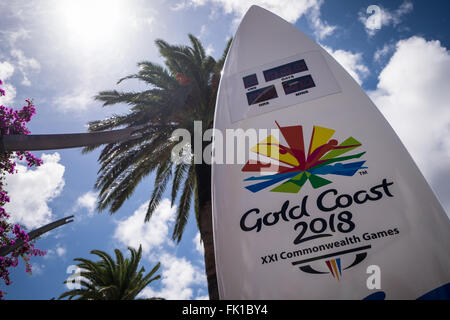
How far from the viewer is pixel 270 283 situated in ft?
7.00

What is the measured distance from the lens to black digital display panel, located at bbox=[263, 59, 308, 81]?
343 centimetres

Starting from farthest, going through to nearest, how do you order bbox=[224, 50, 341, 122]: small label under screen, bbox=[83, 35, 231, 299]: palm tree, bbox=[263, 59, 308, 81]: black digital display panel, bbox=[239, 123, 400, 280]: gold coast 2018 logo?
1. bbox=[83, 35, 231, 299]: palm tree
2. bbox=[263, 59, 308, 81]: black digital display panel
3. bbox=[224, 50, 341, 122]: small label under screen
4. bbox=[239, 123, 400, 280]: gold coast 2018 logo

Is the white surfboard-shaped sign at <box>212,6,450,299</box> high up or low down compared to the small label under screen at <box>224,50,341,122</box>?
down

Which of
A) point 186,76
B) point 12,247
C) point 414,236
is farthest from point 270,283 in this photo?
point 186,76

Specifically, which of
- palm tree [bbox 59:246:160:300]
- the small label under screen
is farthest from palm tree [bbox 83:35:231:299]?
palm tree [bbox 59:246:160:300]

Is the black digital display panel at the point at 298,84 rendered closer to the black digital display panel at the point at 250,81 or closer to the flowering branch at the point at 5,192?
the black digital display panel at the point at 250,81

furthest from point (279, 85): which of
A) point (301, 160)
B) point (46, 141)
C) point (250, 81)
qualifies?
point (46, 141)

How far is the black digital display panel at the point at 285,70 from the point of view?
343cm

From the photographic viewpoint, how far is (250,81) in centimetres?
349

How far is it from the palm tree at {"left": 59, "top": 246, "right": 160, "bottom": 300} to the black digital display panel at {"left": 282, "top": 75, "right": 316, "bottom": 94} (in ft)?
31.0

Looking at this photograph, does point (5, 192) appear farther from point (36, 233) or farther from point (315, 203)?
point (315, 203)

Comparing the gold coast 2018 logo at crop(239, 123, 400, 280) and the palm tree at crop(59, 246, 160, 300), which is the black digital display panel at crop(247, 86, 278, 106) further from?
the palm tree at crop(59, 246, 160, 300)

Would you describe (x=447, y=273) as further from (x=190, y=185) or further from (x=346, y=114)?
(x=190, y=185)

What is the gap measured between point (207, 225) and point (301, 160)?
112 inches
